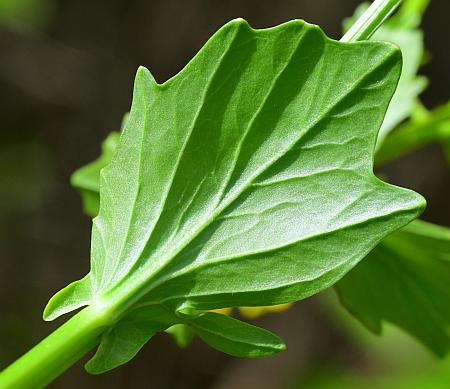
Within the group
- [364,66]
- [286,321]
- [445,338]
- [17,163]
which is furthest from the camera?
[286,321]

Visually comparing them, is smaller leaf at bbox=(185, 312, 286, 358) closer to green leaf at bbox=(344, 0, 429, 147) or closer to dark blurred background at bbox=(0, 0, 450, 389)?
green leaf at bbox=(344, 0, 429, 147)

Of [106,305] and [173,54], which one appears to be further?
[173,54]

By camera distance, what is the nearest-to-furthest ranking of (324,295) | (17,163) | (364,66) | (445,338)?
(364,66) < (445,338) < (324,295) < (17,163)

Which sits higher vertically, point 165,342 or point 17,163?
point 17,163

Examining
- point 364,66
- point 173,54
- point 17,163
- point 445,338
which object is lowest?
point 17,163

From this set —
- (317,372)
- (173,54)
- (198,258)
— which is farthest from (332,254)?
(173,54)

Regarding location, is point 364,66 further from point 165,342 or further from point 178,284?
point 165,342

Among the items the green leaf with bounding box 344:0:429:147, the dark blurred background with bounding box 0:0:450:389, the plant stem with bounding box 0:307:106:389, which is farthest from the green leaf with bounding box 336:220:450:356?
the dark blurred background with bounding box 0:0:450:389
